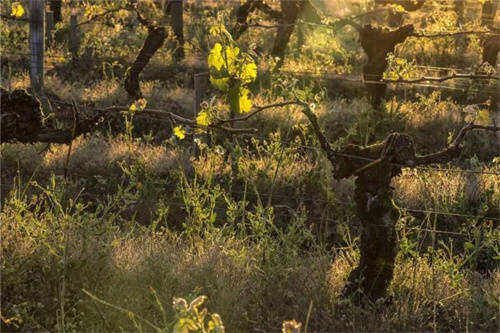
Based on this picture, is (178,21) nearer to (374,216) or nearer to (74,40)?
(74,40)

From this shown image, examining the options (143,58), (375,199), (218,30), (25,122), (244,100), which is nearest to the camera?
(218,30)

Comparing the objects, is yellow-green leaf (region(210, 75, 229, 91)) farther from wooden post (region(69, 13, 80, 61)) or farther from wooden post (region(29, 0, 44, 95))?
wooden post (region(69, 13, 80, 61))

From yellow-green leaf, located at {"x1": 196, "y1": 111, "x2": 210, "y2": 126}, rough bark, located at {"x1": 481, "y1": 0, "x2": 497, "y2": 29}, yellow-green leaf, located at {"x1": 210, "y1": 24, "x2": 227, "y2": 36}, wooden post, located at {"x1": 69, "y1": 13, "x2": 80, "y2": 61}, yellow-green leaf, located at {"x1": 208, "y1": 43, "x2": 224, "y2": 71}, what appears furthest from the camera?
wooden post, located at {"x1": 69, "y1": 13, "x2": 80, "y2": 61}

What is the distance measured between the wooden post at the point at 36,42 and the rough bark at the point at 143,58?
1.18 metres


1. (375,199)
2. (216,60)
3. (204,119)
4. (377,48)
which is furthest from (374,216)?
(377,48)

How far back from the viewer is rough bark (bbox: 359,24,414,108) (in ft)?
27.8

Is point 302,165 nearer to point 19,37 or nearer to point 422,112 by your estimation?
point 422,112

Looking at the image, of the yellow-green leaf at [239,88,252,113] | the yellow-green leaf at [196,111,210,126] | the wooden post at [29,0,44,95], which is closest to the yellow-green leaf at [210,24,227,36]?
the yellow-green leaf at [239,88,252,113]

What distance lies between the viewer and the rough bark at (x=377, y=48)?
848 cm

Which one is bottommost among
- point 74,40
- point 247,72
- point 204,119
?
point 74,40

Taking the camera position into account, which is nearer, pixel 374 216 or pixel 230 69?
pixel 230 69

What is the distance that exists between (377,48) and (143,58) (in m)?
Result: 3.32

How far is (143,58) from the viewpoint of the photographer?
9.63 m

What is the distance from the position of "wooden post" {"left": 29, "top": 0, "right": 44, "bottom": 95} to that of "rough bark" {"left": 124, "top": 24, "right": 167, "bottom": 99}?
46.5 inches
